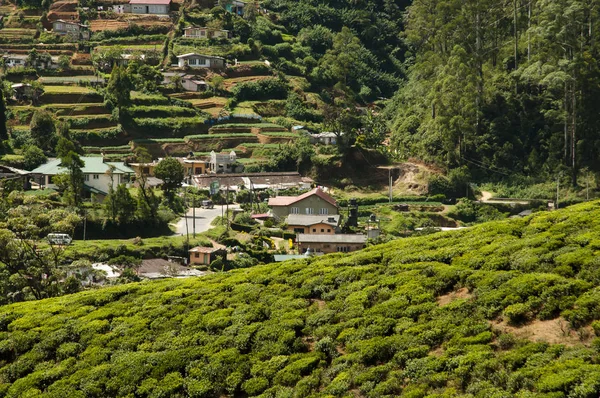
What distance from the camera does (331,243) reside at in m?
56.3

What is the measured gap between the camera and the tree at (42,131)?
7138 centimetres

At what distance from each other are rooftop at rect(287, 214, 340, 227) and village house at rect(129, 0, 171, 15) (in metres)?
46.8

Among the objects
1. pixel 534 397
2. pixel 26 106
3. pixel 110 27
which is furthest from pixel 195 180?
pixel 534 397

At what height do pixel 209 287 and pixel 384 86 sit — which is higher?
pixel 384 86

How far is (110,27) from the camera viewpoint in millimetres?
98938

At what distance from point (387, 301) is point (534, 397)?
5188 mm

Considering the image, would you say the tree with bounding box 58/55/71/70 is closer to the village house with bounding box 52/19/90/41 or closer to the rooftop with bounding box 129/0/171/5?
the village house with bounding box 52/19/90/41

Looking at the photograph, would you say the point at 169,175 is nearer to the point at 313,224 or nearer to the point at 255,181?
the point at 255,181

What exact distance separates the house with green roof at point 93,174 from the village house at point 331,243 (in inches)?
621

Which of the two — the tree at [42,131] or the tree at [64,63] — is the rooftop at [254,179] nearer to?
the tree at [42,131]

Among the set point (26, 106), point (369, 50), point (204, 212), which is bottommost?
point (204, 212)

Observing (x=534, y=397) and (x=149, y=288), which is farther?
(x=149, y=288)

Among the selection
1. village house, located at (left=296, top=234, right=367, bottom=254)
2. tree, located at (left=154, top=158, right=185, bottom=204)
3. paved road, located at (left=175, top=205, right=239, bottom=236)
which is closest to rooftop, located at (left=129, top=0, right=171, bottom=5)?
tree, located at (left=154, top=158, right=185, bottom=204)

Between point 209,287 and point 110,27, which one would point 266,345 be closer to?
point 209,287
